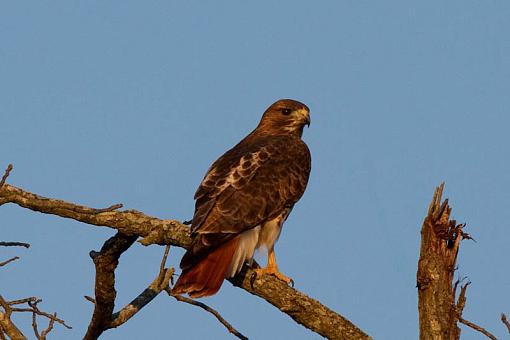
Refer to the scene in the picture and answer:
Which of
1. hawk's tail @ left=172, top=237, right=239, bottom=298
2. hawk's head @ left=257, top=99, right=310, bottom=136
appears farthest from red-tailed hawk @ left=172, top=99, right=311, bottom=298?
hawk's head @ left=257, top=99, right=310, bottom=136

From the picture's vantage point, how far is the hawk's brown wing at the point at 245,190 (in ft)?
20.4

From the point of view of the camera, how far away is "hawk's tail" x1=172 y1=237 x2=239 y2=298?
5879mm

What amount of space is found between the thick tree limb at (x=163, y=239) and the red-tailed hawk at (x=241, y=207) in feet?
1.33

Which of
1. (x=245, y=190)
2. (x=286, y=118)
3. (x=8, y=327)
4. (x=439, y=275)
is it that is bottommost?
(x=8, y=327)

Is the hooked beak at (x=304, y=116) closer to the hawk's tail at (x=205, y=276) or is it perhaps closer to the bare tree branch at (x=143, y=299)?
the hawk's tail at (x=205, y=276)

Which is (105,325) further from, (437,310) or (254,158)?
(254,158)

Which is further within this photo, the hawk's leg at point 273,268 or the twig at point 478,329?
the hawk's leg at point 273,268

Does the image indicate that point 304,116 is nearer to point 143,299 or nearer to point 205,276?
point 205,276

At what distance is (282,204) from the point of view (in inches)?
275

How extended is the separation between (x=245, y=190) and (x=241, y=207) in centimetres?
22

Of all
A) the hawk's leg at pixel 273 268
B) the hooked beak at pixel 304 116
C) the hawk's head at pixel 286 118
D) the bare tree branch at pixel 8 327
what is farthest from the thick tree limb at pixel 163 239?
the hooked beak at pixel 304 116

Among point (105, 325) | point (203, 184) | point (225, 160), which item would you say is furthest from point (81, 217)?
point (225, 160)

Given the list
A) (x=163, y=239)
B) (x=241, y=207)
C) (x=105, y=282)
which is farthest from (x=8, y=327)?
(x=241, y=207)

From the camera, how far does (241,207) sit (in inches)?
260
